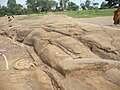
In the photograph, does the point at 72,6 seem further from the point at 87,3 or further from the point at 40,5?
the point at 40,5

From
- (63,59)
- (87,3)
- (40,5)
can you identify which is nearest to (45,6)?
(40,5)

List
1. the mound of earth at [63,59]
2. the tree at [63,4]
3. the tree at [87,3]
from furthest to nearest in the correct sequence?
the tree at [87,3] < the tree at [63,4] < the mound of earth at [63,59]

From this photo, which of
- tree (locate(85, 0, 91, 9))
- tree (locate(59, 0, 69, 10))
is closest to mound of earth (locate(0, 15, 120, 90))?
tree (locate(59, 0, 69, 10))

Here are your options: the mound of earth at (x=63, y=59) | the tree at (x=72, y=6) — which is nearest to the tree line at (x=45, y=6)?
the tree at (x=72, y=6)

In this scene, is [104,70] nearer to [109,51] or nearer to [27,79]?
[109,51]

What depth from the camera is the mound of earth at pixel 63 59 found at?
4484mm

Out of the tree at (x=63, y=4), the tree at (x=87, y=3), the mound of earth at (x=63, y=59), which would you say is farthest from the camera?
the tree at (x=87, y=3)

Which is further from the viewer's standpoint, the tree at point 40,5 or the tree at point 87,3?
the tree at point 87,3

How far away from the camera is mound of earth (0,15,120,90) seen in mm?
4484

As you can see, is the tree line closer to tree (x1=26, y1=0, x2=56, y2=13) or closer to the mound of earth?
tree (x1=26, y1=0, x2=56, y2=13)

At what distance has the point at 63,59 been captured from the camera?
503 centimetres

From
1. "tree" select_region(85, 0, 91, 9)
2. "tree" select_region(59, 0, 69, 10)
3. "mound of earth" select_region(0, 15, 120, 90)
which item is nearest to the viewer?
"mound of earth" select_region(0, 15, 120, 90)

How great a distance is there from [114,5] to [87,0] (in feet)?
31.6

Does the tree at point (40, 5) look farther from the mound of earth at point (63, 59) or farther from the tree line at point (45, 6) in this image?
the mound of earth at point (63, 59)
